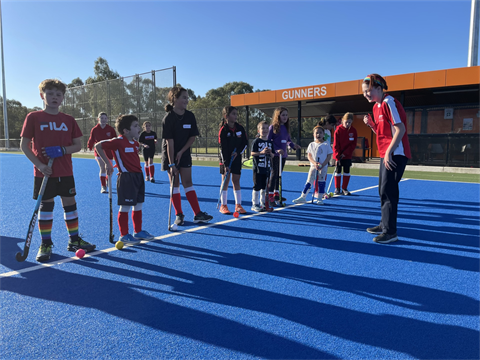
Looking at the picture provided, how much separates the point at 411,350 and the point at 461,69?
53.6 feet

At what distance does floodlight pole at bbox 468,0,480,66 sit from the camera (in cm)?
1836

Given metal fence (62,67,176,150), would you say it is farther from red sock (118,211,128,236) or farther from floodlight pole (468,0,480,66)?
red sock (118,211,128,236)

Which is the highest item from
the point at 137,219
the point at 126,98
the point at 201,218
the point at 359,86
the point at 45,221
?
the point at 126,98

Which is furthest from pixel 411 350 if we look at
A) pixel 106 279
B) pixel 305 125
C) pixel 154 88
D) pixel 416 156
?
pixel 305 125

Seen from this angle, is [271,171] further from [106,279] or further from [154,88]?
[154,88]

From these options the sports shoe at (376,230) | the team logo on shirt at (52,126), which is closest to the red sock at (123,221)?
the team logo on shirt at (52,126)

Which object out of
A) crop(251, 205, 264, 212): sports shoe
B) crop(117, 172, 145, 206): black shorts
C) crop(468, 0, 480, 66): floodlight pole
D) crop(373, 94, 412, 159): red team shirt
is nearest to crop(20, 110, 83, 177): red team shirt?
crop(117, 172, 145, 206): black shorts

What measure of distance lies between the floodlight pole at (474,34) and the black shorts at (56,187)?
22929 millimetres

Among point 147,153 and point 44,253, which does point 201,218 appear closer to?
point 44,253

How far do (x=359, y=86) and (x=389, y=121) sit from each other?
14.2 metres

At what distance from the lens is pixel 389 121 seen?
4574mm

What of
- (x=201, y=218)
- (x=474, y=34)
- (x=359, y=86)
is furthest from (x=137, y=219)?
(x=474, y=34)

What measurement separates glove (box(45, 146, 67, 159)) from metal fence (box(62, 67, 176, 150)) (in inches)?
873

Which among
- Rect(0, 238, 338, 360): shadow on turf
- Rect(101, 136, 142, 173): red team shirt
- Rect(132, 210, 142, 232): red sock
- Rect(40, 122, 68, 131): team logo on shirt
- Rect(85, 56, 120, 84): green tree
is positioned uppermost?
Rect(85, 56, 120, 84): green tree
